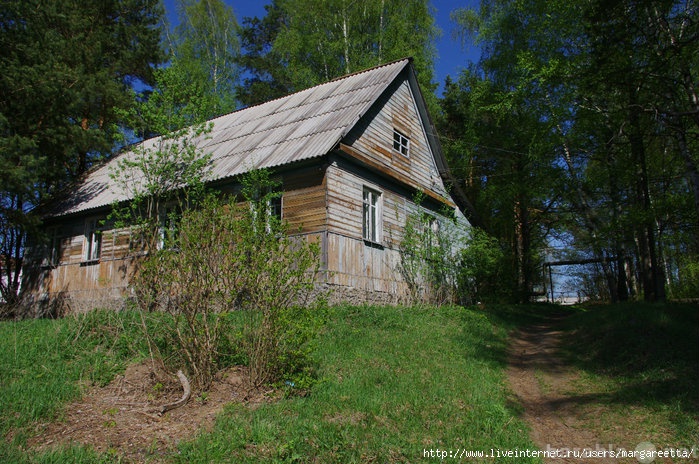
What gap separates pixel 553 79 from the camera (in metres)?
16.0

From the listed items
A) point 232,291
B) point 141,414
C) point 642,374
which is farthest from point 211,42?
point 642,374

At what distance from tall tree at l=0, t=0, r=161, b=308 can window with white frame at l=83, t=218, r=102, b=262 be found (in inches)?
72.4

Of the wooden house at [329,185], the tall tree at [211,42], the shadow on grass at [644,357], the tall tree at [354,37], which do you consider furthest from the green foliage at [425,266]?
the tall tree at [211,42]

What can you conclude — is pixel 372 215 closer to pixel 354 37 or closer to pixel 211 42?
pixel 354 37

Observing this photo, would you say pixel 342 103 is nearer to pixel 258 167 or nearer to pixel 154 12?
pixel 258 167

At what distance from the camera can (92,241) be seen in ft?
57.7

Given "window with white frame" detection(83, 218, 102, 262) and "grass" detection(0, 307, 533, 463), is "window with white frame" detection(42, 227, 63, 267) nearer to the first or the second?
"window with white frame" detection(83, 218, 102, 262)

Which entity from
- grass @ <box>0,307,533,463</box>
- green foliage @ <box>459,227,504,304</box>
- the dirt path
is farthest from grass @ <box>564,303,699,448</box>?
green foliage @ <box>459,227,504,304</box>

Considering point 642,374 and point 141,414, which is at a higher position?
point 642,374

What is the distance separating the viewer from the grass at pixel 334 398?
14.4 feet

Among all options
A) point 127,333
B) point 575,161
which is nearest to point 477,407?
point 127,333

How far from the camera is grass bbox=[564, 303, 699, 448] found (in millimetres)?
5285

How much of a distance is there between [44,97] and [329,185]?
9657 millimetres

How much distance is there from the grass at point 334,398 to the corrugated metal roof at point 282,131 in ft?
20.0
